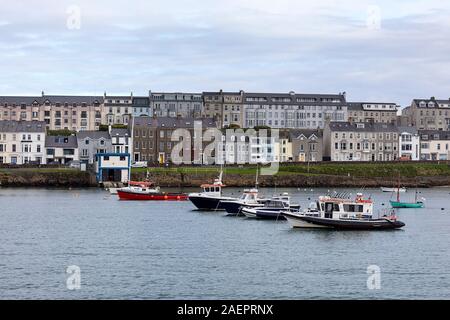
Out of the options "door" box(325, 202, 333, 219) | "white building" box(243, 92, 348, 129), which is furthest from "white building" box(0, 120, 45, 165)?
"door" box(325, 202, 333, 219)

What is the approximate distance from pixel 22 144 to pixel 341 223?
90084 mm

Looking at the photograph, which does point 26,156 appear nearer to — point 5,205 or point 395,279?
point 5,205

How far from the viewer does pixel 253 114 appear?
7485 inches

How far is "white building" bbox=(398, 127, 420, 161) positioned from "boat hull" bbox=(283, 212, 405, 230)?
329 feet

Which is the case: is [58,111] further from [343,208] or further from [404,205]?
[343,208]

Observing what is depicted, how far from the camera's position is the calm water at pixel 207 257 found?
3678cm

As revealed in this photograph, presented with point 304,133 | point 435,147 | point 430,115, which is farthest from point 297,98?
point 435,147

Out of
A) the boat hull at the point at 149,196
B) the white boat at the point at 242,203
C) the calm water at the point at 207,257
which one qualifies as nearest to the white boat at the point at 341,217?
the calm water at the point at 207,257

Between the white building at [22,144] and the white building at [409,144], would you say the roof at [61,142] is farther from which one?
the white building at [409,144]

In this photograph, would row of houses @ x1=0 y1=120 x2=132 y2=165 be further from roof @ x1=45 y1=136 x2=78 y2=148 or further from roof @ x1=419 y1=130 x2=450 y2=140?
roof @ x1=419 y1=130 x2=450 y2=140

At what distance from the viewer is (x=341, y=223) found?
5969 centimetres

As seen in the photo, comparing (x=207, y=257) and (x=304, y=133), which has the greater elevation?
(x=304, y=133)

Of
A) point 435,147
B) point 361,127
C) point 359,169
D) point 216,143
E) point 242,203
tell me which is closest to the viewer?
point 242,203

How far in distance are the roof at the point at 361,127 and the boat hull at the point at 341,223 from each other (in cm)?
9401
